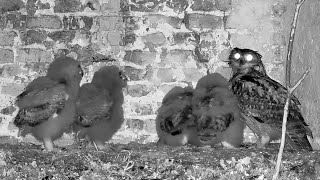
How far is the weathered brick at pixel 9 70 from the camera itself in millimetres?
5137

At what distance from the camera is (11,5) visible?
5.17 m

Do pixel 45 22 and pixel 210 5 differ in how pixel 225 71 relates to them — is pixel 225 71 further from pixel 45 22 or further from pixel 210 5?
pixel 45 22

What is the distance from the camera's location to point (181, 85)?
5.19 metres

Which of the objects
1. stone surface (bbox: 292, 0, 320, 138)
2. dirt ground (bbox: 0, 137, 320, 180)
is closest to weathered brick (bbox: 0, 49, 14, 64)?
dirt ground (bbox: 0, 137, 320, 180)

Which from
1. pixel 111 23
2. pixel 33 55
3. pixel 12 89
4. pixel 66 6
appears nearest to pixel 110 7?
pixel 111 23

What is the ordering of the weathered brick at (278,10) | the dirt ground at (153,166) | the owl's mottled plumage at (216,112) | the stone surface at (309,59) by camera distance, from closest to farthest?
the dirt ground at (153,166) < the owl's mottled plumage at (216,112) < the stone surface at (309,59) < the weathered brick at (278,10)

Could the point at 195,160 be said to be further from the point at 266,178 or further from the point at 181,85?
the point at 181,85

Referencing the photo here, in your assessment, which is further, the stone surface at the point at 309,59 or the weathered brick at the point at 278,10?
the weathered brick at the point at 278,10

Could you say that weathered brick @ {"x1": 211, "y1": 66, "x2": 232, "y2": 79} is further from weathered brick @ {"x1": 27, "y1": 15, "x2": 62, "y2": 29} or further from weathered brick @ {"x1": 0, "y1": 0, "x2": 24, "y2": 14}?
weathered brick @ {"x1": 0, "y1": 0, "x2": 24, "y2": 14}

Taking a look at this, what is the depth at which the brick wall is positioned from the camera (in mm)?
5148

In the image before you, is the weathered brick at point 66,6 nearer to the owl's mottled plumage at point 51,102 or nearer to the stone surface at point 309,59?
the owl's mottled plumage at point 51,102

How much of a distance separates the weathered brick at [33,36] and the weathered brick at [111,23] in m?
0.53

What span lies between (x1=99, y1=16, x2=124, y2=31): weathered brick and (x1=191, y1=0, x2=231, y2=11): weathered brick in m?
0.68

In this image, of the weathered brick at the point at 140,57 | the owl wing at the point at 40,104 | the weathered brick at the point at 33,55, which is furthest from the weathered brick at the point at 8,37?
the weathered brick at the point at 140,57
